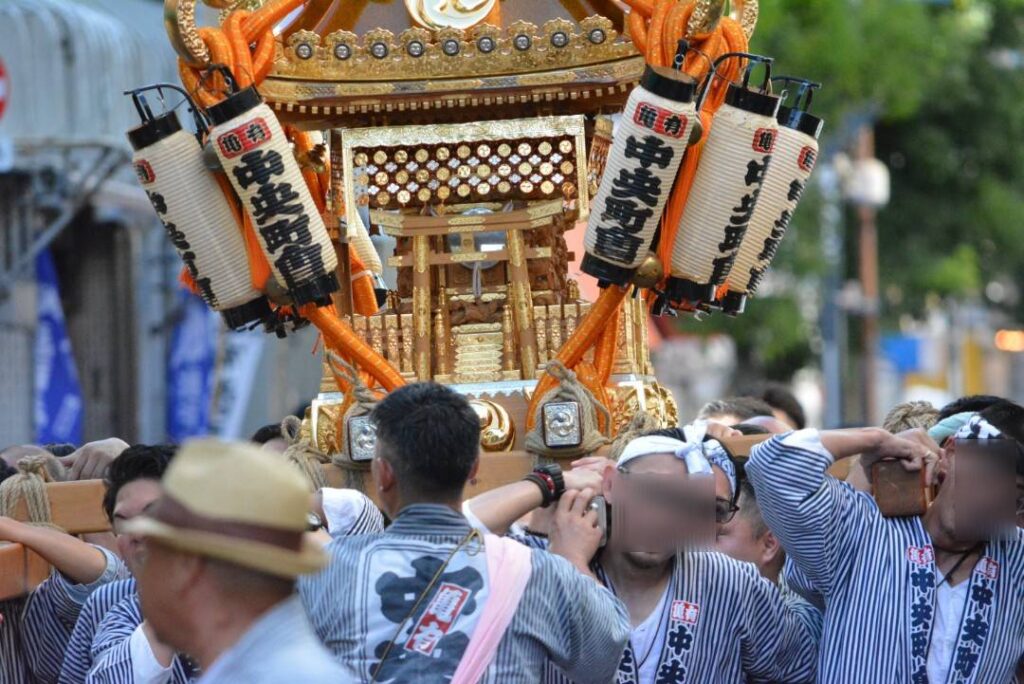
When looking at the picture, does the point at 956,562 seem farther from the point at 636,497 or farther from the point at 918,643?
the point at 636,497

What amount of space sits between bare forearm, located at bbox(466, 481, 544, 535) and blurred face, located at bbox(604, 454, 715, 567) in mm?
264

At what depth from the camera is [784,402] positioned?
32.4ft

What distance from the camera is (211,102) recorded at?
7.07m

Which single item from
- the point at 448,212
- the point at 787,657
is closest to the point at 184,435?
the point at 448,212

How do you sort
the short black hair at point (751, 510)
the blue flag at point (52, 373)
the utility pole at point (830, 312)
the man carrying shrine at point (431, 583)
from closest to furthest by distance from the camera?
the man carrying shrine at point (431, 583), the short black hair at point (751, 510), the blue flag at point (52, 373), the utility pole at point (830, 312)

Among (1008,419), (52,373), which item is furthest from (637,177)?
(52,373)

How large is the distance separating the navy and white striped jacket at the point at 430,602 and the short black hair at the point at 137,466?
1.04 meters

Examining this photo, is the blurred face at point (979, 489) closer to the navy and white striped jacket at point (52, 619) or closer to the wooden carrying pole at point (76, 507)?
the navy and white striped jacket at point (52, 619)

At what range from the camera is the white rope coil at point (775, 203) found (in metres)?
6.88

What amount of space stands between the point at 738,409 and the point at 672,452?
11.5 ft

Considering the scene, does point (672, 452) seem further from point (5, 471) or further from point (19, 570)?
point (5, 471)

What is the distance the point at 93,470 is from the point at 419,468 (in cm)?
267

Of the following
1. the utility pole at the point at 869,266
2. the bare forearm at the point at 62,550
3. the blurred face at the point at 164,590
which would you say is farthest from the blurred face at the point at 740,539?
the utility pole at the point at 869,266

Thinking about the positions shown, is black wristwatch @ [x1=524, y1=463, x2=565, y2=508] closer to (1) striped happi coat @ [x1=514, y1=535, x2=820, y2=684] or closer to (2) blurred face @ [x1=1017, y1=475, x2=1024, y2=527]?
(1) striped happi coat @ [x1=514, y1=535, x2=820, y2=684]
